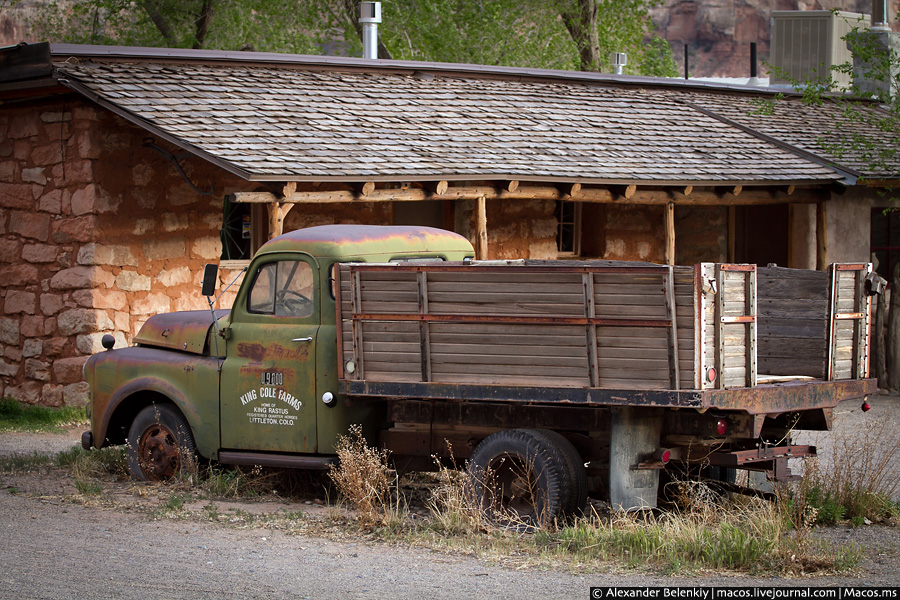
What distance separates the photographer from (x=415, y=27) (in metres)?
34.6

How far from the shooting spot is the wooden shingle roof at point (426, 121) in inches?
471

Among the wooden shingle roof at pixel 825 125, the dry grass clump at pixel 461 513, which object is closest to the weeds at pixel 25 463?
the dry grass clump at pixel 461 513

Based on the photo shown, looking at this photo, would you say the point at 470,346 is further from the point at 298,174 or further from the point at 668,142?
the point at 668,142

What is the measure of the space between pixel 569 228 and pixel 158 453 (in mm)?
9390

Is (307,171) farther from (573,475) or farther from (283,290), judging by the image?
(573,475)

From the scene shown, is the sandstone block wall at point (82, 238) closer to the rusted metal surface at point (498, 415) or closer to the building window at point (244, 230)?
the building window at point (244, 230)

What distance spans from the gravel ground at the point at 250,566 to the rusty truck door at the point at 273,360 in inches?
26.1

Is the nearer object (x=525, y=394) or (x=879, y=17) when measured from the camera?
(x=525, y=394)

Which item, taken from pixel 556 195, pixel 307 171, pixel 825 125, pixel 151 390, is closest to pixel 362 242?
pixel 151 390

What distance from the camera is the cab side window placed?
7.93m

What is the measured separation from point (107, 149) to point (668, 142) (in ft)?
24.7

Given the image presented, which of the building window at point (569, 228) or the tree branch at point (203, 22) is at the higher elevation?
the tree branch at point (203, 22)

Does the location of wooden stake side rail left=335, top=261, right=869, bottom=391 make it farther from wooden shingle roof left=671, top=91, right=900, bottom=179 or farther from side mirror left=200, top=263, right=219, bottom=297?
wooden shingle roof left=671, top=91, right=900, bottom=179

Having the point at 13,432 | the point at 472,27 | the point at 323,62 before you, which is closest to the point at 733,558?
the point at 13,432
